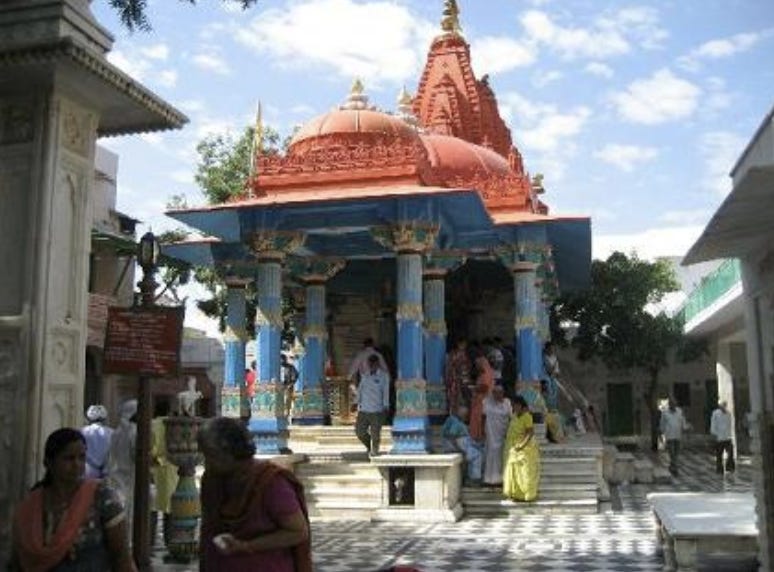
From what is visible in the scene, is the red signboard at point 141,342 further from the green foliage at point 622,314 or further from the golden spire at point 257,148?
the green foliage at point 622,314

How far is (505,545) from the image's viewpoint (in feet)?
31.1

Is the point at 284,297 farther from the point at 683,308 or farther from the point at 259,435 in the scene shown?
the point at 683,308

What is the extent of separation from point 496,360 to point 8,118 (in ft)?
35.4

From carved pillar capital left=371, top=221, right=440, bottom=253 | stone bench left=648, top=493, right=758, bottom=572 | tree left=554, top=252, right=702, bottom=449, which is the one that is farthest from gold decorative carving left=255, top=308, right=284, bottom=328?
tree left=554, top=252, right=702, bottom=449

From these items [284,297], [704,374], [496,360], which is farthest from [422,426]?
[704,374]

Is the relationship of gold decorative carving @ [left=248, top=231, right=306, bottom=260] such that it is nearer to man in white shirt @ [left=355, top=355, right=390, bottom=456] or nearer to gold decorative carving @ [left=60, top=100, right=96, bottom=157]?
man in white shirt @ [left=355, top=355, right=390, bottom=456]

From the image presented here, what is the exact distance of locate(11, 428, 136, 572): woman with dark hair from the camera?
3.33m

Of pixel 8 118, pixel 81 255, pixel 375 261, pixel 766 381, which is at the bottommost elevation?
pixel 766 381

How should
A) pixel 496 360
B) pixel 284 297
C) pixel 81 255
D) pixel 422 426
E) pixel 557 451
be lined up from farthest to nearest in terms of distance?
pixel 284 297 < pixel 496 360 < pixel 557 451 < pixel 422 426 < pixel 81 255

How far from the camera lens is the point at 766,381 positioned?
680 cm

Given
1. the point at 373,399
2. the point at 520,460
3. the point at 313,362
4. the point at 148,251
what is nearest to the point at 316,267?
the point at 313,362

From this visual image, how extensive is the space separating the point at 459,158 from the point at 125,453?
9923 mm

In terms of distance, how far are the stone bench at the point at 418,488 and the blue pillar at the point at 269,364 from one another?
5.77 ft

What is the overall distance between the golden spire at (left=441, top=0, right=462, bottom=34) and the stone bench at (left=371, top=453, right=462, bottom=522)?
41.3 feet
